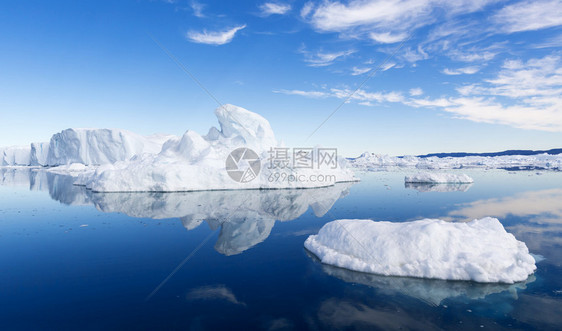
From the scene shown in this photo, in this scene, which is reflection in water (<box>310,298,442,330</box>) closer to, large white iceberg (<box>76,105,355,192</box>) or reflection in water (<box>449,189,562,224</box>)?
reflection in water (<box>449,189,562,224</box>)

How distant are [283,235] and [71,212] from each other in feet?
37.2

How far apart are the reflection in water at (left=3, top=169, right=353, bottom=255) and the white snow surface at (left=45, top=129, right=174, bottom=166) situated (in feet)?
134

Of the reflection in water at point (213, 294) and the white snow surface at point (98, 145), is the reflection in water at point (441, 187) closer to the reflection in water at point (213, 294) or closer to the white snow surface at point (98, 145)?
the reflection in water at point (213, 294)

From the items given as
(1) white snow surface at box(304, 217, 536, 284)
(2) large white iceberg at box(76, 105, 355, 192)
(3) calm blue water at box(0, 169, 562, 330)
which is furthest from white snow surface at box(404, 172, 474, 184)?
(1) white snow surface at box(304, 217, 536, 284)

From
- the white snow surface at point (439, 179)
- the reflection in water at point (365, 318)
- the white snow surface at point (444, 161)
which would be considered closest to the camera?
the reflection in water at point (365, 318)

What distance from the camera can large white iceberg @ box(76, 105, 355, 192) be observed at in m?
Result: 21.4

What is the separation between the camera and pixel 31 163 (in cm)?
8019

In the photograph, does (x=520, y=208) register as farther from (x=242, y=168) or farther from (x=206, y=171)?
(x=206, y=171)

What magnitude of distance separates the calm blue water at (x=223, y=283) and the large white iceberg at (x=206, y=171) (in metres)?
7.90

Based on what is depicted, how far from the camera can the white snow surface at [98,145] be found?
57.9m

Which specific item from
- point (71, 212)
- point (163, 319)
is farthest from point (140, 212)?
point (163, 319)

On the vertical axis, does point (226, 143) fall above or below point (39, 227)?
above

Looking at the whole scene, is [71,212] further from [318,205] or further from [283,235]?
[318,205]

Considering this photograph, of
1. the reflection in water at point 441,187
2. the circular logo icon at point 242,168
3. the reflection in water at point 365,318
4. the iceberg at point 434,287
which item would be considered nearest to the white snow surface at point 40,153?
the circular logo icon at point 242,168
